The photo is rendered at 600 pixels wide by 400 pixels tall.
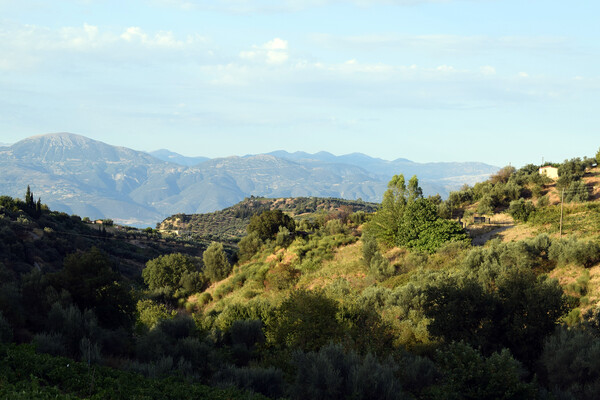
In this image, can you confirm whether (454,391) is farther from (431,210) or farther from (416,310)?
(431,210)

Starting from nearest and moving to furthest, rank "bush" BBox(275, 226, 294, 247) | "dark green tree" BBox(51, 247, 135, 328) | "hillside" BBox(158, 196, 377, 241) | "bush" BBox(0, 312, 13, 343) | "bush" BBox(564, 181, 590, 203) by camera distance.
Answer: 1. "bush" BBox(0, 312, 13, 343)
2. "dark green tree" BBox(51, 247, 135, 328)
3. "bush" BBox(564, 181, 590, 203)
4. "bush" BBox(275, 226, 294, 247)
5. "hillside" BBox(158, 196, 377, 241)

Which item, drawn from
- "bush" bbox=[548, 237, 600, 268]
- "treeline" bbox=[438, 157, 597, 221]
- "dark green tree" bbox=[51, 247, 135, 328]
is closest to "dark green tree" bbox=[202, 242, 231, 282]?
"treeline" bbox=[438, 157, 597, 221]

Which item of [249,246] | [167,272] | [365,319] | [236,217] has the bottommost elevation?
[236,217]

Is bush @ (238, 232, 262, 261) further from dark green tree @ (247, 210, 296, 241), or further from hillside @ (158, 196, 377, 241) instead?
hillside @ (158, 196, 377, 241)

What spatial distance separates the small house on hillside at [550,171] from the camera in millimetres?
60131

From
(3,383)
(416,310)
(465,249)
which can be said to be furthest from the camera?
Answer: (465,249)

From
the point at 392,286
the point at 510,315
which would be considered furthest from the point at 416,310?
the point at 392,286

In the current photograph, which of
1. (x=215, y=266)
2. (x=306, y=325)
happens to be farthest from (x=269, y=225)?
(x=306, y=325)

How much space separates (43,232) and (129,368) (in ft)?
173

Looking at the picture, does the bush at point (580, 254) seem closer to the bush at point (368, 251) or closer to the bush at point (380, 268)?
the bush at point (380, 268)

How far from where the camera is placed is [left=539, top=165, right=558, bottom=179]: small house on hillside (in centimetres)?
6013

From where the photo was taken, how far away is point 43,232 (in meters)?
59.2

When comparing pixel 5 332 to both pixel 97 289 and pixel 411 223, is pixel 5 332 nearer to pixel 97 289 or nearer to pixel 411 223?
pixel 97 289

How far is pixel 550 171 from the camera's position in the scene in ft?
203
